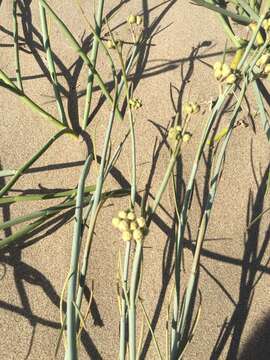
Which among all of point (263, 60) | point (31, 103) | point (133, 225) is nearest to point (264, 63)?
point (263, 60)

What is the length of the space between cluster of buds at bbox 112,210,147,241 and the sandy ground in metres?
0.36

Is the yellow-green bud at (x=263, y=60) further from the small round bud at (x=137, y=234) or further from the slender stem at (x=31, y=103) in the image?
the slender stem at (x=31, y=103)

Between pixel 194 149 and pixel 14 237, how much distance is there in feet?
1.94

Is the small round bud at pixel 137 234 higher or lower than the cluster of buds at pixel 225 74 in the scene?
lower

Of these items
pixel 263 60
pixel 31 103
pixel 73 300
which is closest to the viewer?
pixel 73 300

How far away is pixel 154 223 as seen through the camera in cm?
103

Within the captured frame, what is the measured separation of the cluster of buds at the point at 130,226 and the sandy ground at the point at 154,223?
36cm

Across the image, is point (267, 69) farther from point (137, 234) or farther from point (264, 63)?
point (137, 234)

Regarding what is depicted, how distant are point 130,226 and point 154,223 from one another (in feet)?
1.24

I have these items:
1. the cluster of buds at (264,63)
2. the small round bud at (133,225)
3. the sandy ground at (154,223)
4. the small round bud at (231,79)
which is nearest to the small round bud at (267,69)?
the cluster of buds at (264,63)

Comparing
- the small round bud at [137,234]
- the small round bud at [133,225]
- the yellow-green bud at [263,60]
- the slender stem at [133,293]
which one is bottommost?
the slender stem at [133,293]

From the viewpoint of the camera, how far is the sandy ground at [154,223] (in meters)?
0.93

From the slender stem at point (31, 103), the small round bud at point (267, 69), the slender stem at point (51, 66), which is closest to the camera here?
the small round bud at point (267, 69)


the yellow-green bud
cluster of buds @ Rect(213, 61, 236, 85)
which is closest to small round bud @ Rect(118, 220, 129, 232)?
cluster of buds @ Rect(213, 61, 236, 85)
